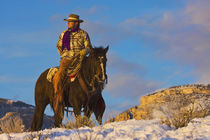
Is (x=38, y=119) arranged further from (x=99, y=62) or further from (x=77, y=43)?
(x=99, y=62)

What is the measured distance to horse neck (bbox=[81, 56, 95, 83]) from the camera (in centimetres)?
995

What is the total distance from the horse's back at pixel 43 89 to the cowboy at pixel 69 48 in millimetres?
778

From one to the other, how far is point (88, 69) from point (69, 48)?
1.18m

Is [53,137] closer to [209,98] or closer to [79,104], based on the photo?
[79,104]

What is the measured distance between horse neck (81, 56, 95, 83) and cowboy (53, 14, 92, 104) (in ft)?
1.04

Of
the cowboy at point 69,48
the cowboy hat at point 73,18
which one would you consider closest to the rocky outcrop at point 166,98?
the cowboy hat at point 73,18

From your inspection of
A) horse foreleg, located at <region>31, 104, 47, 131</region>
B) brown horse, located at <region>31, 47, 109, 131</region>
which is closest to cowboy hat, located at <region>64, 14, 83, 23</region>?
brown horse, located at <region>31, 47, 109, 131</region>

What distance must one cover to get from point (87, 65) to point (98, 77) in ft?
2.01

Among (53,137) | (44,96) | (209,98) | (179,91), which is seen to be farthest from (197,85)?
(53,137)

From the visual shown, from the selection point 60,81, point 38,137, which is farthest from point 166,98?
point 38,137

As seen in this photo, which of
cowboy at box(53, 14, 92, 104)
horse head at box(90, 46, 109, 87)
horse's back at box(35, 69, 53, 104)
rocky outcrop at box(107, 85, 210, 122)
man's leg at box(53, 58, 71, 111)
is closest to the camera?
horse head at box(90, 46, 109, 87)

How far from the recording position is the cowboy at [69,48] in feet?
34.8

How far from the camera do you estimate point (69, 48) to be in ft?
35.6

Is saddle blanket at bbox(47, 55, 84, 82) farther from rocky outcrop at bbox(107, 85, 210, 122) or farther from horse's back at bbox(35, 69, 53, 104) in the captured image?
rocky outcrop at bbox(107, 85, 210, 122)
